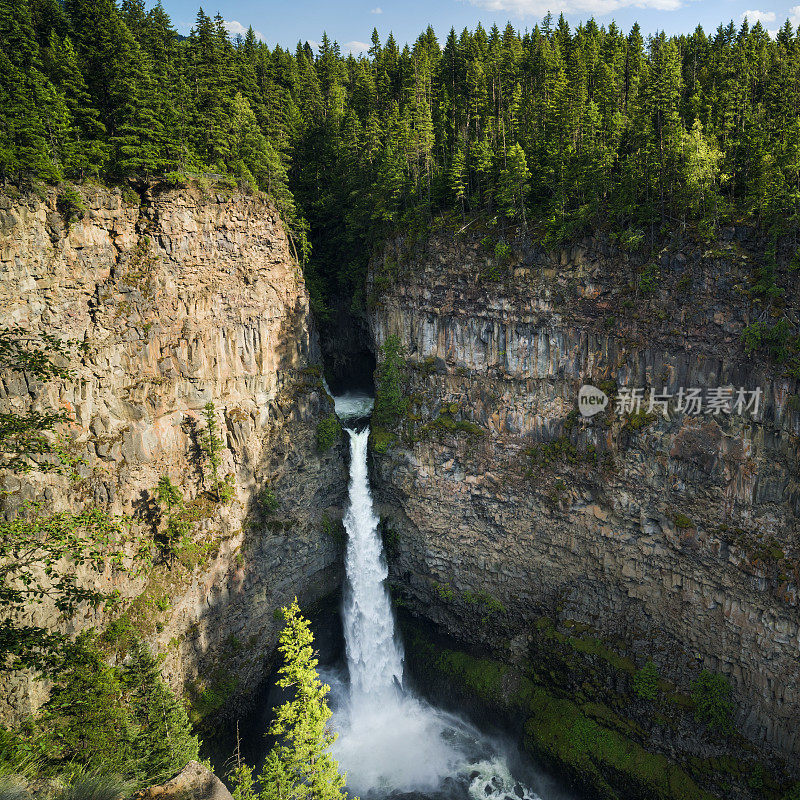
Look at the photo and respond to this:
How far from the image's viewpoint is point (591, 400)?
2925cm

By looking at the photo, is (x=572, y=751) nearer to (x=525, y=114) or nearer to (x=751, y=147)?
(x=751, y=147)

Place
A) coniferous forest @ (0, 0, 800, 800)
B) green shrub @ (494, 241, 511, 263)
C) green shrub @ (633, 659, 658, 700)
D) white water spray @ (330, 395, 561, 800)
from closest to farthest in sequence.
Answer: coniferous forest @ (0, 0, 800, 800), green shrub @ (633, 659, 658, 700), white water spray @ (330, 395, 561, 800), green shrub @ (494, 241, 511, 263)

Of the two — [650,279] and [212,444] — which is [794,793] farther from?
[212,444]

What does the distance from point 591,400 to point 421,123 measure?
20583 millimetres

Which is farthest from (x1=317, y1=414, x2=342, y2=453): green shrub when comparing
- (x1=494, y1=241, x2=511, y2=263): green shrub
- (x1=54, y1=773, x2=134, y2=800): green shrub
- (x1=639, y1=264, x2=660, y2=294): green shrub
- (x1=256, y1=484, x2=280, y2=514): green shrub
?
(x1=54, y1=773, x2=134, y2=800): green shrub

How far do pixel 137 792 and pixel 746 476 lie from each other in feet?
80.6

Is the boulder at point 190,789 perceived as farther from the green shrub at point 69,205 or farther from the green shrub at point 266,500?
the green shrub at point 69,205

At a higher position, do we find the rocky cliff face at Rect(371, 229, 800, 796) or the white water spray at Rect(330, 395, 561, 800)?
the rocky cliff face at Rect(371, 229, 800, 796)

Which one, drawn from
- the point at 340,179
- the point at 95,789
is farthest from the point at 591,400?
the point at 95,789

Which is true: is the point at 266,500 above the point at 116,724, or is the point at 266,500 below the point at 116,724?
above

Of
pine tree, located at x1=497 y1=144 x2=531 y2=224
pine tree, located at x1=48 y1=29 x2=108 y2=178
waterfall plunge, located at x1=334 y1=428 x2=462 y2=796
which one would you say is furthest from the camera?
pine tree, located at x1=497 y1=144 x2=531 y2=224

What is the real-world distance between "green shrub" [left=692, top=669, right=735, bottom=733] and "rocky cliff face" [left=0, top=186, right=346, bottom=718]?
20.0 m

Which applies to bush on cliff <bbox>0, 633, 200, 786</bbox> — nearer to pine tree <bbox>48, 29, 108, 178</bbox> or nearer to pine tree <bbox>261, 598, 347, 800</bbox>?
pine tree <bbox>261, 598, 347, 800</bbox>

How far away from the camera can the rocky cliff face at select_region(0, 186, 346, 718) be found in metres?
24.3
